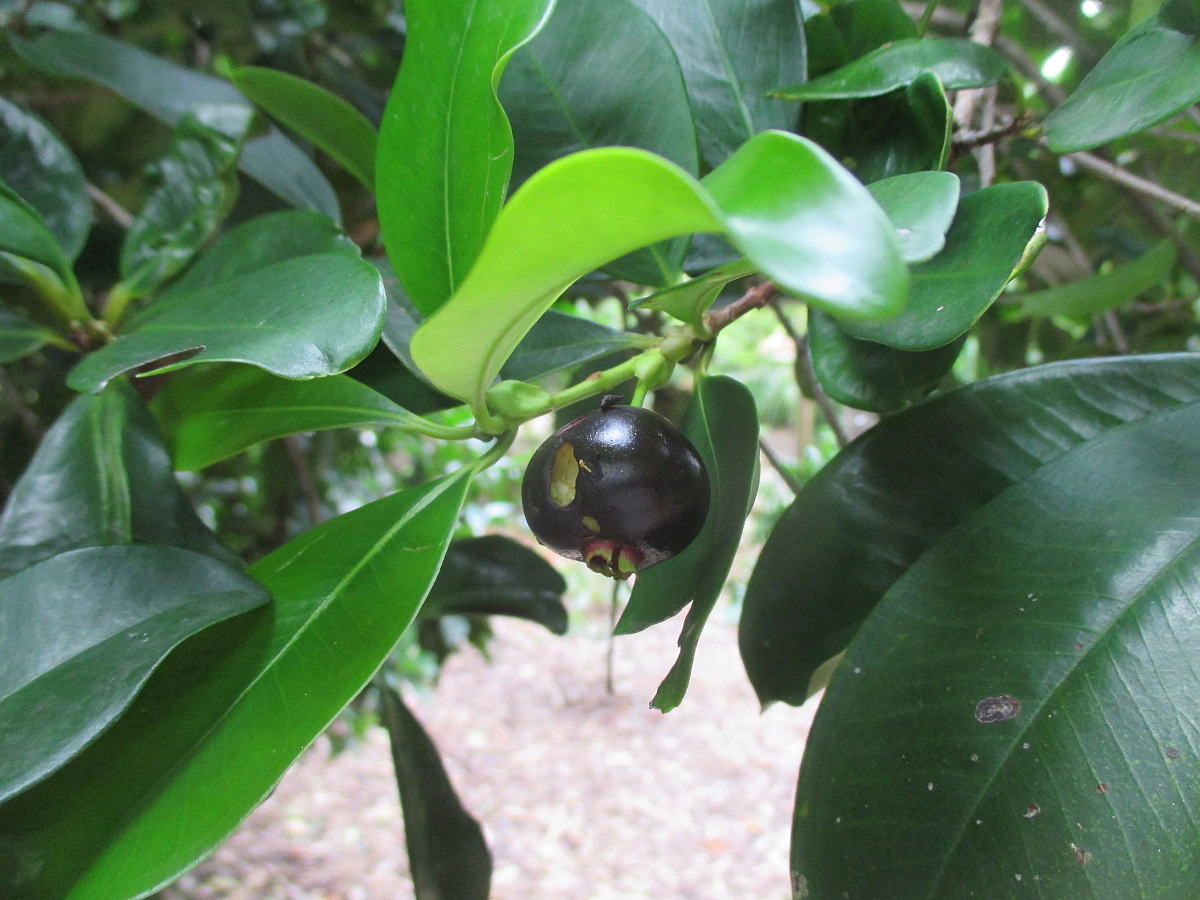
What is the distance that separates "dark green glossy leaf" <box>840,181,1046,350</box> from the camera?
345 mm

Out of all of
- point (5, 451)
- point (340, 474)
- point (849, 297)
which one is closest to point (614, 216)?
point (849, 297)

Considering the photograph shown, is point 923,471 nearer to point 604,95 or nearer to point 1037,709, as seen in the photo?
point 1037,709

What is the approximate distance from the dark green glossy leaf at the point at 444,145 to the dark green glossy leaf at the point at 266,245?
110 mm

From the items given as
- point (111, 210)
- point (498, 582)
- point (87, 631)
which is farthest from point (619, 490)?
point (111, 210)

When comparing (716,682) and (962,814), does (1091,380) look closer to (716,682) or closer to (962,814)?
(962,814)

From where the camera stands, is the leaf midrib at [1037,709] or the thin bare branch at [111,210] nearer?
the leaf midrib at [1037,709]

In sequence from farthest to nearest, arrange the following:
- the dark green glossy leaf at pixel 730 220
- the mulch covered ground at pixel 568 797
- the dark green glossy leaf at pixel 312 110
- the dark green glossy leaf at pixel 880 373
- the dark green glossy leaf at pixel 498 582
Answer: the mulch covered ground at pixel 568 797 → the dark green glossy leaf at pixel 498 582 → the dark green glossy leaf at pixel 312 110 → the dark green glossy leaf at pixel 880 373 → the dark green glossy leaf at pixel 730 220

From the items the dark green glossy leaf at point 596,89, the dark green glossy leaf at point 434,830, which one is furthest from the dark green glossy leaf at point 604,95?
the dark green glossy leaf at point 434,830

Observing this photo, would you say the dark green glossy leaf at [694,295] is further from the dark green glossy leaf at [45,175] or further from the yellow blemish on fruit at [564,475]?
the dark green glossy leaf at [45,175]

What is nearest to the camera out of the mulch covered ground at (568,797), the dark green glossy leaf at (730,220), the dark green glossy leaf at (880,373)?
the dark green glossy leaf at (730,220)

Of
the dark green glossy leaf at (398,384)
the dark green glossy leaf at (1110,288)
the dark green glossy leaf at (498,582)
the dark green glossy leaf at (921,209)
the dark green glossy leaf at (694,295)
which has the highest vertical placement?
the dark green glossy leaf at (921,209)

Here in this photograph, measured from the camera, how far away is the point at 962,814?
0.39 metres

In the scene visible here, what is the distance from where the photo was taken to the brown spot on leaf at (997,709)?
1.28 feet

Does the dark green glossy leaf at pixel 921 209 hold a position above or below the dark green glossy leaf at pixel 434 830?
above
